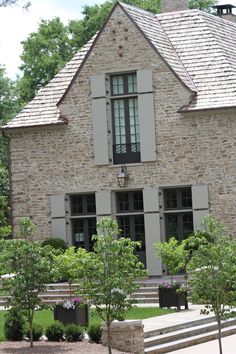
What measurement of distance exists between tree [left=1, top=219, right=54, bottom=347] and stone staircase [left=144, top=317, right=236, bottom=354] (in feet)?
7.79

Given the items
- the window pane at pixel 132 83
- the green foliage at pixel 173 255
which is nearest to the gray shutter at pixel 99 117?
the window pane at pixel 132 83

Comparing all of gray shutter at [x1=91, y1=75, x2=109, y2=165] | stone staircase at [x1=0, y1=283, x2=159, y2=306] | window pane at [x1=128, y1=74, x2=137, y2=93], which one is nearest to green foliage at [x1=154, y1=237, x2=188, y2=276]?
stone staircase at [x1=0, y1=283, x2=159, y2=306]

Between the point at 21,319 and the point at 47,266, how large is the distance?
1417mm

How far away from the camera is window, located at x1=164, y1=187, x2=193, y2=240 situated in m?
35.2

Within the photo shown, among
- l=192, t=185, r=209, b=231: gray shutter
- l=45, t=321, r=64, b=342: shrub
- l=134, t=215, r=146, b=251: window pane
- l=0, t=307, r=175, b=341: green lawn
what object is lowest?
l=45, t=321, r=64, b=342: shrub

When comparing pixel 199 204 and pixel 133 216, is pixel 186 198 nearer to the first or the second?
pixel 199 204

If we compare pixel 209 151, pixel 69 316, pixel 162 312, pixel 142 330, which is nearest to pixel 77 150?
pixel 209 151

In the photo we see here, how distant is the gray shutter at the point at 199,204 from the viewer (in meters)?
34.4

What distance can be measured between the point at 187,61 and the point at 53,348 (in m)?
17.0

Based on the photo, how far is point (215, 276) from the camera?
68.2 feet

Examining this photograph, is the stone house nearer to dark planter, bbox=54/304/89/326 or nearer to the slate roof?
the slate roof

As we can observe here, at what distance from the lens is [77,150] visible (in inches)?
1421

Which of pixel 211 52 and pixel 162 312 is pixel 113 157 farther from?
pixel 162 312

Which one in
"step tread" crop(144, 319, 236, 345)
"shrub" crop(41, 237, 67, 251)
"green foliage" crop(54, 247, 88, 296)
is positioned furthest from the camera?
"shrub" crop(41, 237, 67, 251)
